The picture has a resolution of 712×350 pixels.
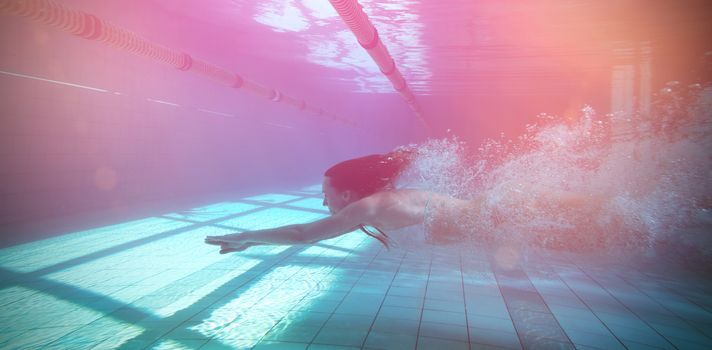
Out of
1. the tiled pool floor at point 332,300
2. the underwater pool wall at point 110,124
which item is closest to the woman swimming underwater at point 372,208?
the tiled pool floor at point 332,300

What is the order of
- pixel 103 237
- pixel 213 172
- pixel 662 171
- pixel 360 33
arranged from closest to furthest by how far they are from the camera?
pixel 662 171 < pixel 360 33 < pixel 103 237 < pixel 213 172

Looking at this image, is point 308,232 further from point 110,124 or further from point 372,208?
point 110,124

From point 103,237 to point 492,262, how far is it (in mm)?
6066

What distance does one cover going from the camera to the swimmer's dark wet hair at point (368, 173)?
8.96 feet

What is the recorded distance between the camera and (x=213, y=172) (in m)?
12.1

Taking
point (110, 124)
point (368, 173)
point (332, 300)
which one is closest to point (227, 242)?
point (368, 173)

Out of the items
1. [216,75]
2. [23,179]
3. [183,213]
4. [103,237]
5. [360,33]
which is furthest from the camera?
[183,213]

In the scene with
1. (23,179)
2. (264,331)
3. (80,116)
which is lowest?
(264,331)

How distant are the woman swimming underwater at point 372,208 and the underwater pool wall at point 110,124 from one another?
447cm

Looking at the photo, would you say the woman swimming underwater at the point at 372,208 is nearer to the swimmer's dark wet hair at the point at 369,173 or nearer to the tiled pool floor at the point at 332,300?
the swimmer's dark wet hair at the point at 369,173

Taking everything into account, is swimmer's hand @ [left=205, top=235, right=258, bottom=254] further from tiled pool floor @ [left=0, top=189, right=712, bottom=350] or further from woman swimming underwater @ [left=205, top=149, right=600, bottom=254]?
tiled pool floor @ [left=0, top=189, right=712, bottom=350]

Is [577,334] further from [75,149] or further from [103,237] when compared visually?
[75,149]

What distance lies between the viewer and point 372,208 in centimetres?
255

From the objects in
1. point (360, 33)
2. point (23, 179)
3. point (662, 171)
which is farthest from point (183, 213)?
point (662, 171)
